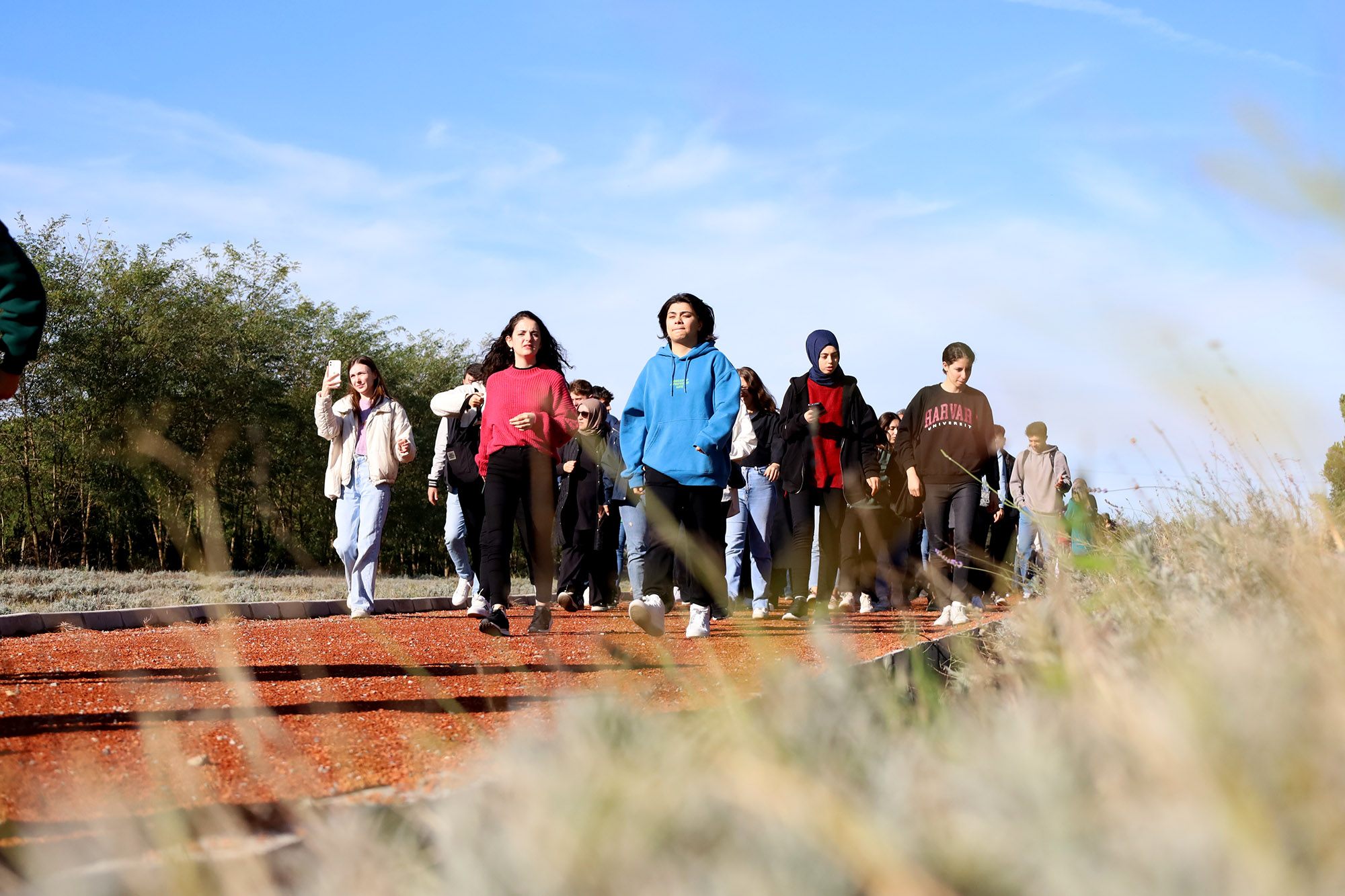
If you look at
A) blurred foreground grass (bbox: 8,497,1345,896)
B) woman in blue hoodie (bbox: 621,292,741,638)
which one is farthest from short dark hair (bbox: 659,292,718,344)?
blurred foreground grass (bbox: 8,497,1345,896)

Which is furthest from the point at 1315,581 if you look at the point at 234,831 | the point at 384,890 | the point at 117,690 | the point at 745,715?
the point at 117,690

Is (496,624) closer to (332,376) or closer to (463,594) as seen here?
(332,376)

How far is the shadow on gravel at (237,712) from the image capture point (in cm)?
430

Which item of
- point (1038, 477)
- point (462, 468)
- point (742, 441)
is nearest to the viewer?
point (742, 441)

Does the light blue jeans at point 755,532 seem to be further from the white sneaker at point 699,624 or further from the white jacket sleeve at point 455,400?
the white sneaker at point 699,624

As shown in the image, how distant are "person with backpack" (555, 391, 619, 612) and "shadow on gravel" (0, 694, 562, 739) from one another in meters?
6.03

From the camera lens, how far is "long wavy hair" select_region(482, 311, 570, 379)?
8.00m

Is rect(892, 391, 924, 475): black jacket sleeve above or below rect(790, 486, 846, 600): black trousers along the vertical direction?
above

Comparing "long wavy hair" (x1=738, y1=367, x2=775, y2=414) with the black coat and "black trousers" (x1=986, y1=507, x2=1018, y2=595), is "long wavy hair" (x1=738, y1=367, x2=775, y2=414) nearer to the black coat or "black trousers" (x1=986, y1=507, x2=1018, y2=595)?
the black coat

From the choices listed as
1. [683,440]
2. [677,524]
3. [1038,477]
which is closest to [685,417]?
[683,440]

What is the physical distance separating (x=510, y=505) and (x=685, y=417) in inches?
50.4

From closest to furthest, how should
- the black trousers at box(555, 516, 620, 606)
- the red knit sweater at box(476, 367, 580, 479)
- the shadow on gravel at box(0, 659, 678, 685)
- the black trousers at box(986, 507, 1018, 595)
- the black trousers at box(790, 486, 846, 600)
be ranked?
1. the shadow on gravel at box(0, 659, 678, 685)
2. the red knit sweater at box(476, 367, 580, 479)
3. the black trousers at box(790, 486, 846, 600)
4. the black trousers at box(555, 516, 620, 606)
5. the black trousers at box(986, 507, 1018, 595)

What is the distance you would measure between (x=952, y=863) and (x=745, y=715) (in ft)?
2.34

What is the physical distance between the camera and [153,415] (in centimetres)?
2664
